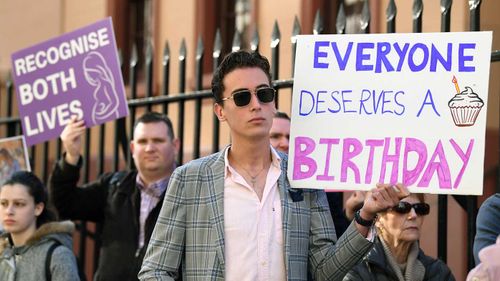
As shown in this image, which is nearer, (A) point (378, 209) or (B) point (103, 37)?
(A) point (378, 209)

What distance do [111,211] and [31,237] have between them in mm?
589

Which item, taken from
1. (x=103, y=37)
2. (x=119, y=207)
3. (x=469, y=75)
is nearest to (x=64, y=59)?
(x=103, y=37)

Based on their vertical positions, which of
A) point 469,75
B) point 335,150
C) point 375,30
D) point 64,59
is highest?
point 375,30

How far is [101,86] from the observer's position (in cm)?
688

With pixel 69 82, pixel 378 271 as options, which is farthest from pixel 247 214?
pixel 69 82

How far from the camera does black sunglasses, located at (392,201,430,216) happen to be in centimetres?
509

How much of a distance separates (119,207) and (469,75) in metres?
2.69

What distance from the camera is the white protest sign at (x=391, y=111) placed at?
4.38m

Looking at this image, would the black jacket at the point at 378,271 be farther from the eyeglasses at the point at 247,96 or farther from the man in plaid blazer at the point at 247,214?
the eyeglasses at the point at 247,96

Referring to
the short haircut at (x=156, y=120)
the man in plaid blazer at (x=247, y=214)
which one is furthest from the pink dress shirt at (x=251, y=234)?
the short haircut at (x=156, y=120)

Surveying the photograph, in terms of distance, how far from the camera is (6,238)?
622 centimetres

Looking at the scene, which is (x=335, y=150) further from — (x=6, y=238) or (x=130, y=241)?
(x=6, y=238)

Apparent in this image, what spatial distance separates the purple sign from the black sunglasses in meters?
2.29

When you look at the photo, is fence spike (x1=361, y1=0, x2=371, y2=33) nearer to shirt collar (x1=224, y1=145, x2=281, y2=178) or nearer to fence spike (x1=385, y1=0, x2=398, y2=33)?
fence spike (x1=385, y1=0, x2=398, y2=33)
